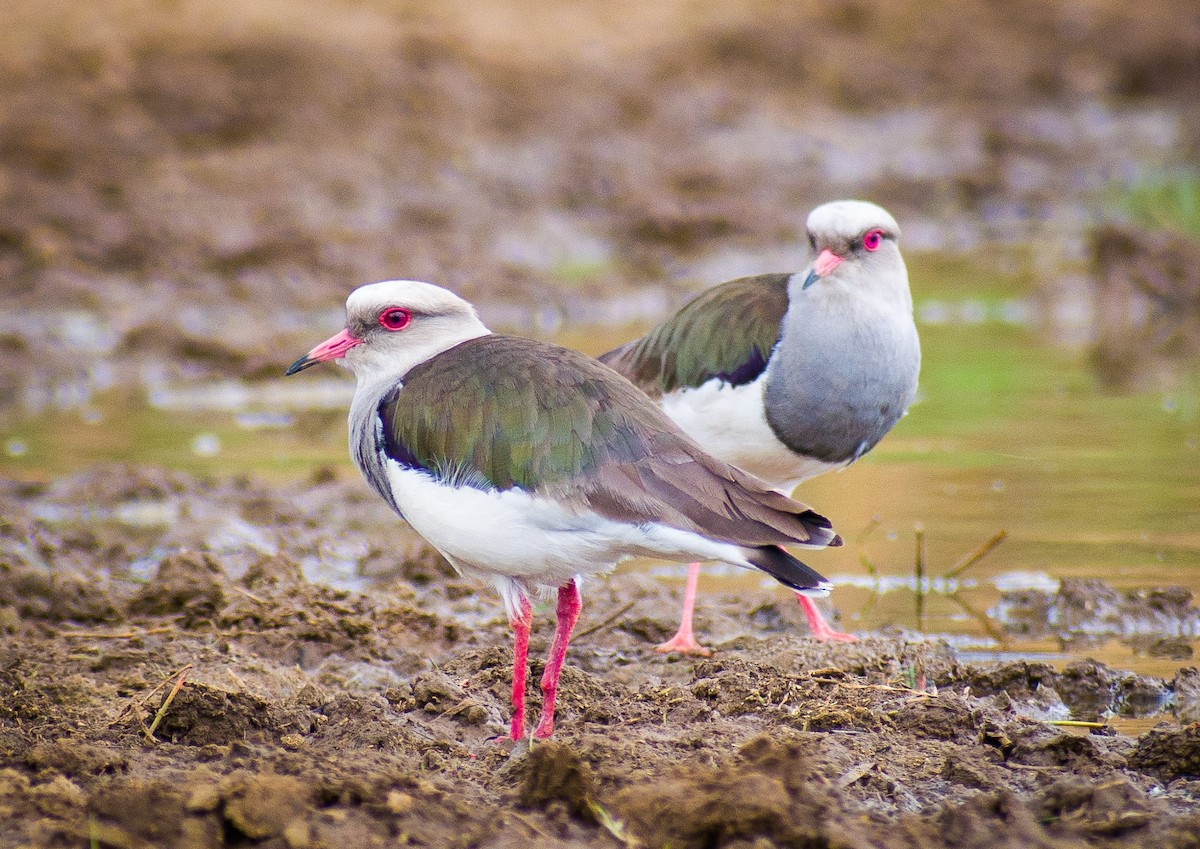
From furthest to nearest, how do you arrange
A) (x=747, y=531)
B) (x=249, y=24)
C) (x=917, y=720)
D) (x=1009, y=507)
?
(x=249, y=24) → (x=1009, y=507) → (x=917, y=720) → (x=747, y=531)

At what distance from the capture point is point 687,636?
6152 millimetres

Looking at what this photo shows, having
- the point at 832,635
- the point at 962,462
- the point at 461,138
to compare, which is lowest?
the point at 832,635

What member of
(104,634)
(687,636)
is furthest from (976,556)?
(104,634)

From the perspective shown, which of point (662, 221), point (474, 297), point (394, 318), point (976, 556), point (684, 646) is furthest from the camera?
point (662, 221)

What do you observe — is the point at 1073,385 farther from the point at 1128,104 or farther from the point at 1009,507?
the point at 1128,104

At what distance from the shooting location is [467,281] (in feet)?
40.9

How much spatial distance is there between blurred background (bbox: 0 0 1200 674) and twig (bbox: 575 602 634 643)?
37.7 inches

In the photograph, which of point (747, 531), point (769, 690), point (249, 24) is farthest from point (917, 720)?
Answer: point (249, 24)

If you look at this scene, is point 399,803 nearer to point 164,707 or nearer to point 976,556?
point 164,707

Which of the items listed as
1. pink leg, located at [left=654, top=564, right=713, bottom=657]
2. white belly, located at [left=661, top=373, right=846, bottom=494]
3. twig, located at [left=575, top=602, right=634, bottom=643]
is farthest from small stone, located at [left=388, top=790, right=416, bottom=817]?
white belly, located at [left=661, top=373, right=846, bottom=494]

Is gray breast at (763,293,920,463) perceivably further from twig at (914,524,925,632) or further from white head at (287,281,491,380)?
white head at (287,281,491,380)

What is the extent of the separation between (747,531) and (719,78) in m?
14.6

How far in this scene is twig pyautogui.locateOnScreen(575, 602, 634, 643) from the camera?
20.3ft

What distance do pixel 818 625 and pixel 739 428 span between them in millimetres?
800
